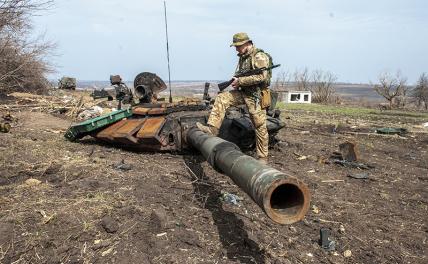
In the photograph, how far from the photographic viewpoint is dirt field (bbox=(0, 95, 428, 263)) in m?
4.43

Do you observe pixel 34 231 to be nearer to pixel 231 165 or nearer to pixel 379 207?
pixel 231 165

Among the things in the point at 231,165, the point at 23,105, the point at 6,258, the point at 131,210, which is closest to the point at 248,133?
the point at 131,210

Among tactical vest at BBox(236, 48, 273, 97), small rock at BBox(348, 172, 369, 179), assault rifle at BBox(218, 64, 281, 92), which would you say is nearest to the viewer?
assault rifle at BBox(218, 64, 281, 92)

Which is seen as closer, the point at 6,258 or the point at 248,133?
the point at 6,258

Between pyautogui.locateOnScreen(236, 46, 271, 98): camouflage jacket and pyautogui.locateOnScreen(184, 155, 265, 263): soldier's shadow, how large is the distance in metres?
1.59

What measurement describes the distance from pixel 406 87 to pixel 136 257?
6749 centimetres

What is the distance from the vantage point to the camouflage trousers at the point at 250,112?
7.38 m

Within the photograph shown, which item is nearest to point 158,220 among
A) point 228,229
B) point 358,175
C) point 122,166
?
point 228,229

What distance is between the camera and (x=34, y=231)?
15.4 ft

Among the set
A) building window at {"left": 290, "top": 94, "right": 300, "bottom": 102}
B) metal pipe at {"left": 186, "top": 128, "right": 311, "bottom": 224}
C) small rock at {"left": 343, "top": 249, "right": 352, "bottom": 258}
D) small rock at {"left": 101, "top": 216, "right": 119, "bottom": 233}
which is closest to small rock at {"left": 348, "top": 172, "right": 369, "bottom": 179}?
small rock at {"left": 343, "top": 249, "right": 352, "bottom": 258}

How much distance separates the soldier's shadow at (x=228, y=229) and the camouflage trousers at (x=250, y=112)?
1129mm

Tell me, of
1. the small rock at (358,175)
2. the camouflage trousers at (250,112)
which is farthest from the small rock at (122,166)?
the small rock at (358,175)

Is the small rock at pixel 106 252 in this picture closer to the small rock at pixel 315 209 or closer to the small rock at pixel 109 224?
the small rock at pixel 109 224

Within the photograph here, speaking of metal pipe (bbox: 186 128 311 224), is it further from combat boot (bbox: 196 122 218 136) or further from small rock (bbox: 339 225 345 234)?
combat boot (bbox: 196 122 218 136)
